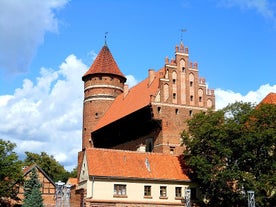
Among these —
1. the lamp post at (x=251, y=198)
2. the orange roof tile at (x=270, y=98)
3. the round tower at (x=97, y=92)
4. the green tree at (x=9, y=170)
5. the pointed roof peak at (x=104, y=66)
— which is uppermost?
Answer: the pointed roof peak at (x=104, y=66)

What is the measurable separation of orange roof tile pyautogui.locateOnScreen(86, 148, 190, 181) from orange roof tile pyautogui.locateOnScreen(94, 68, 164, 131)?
260 inches

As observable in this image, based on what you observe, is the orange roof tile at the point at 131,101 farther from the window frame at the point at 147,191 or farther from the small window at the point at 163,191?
the window frame at the point at 147,191

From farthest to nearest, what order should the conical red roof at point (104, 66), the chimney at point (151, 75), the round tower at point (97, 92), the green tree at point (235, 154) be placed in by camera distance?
1. the conical red roof at point (104, 66)
2. the round tower at point (97, 92)
3. the chimney at point (151, 75)
4. the green tree at point (235, 154)

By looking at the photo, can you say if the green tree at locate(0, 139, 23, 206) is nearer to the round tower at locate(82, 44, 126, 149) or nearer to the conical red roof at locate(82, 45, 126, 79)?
the round tower at locate(82, 44, 126, 149)

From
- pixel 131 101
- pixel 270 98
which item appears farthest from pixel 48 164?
pixel 270 98

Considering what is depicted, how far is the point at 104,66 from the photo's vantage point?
55062 millimetres

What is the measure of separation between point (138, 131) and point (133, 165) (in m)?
8.58

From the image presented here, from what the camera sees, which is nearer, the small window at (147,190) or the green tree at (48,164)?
the small window at (147,190)

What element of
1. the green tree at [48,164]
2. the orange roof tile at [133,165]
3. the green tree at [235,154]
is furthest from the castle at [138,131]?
the green tree at [48,164]

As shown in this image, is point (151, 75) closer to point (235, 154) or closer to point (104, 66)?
point (104, 66)

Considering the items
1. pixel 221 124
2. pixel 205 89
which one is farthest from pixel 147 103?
pixel 221 124

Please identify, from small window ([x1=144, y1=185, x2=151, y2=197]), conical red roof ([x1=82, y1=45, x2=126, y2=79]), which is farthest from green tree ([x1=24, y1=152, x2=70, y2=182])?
small window ([x1=144, y1=185, x2=151, y2=197])

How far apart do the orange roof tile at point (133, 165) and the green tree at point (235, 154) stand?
193 cm

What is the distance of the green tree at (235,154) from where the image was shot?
32.3 metres
